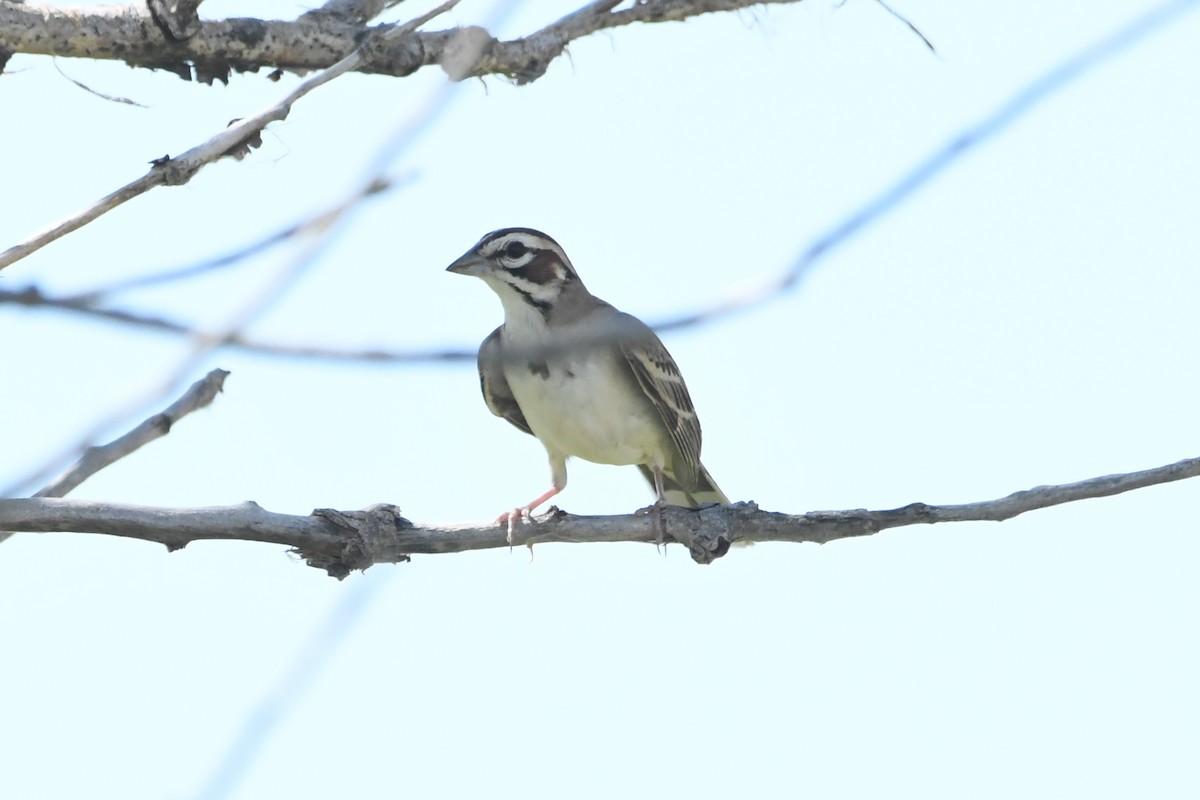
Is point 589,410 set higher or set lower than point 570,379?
lower

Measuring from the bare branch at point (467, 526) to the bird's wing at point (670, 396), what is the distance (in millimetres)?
2075

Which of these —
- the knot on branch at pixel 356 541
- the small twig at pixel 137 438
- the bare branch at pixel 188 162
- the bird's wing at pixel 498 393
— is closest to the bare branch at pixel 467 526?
the knot on branch at pixel 356 541

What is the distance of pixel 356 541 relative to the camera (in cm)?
559

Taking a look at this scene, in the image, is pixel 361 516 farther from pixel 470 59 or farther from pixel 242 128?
pixel 470 59

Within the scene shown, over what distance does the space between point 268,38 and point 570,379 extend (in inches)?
118

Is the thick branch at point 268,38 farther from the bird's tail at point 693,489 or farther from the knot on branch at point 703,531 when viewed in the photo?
the bird's tail at point 693,489

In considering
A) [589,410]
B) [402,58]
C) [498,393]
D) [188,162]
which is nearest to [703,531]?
[589,410]

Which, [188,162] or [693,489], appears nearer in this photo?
[188,162]

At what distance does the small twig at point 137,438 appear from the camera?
5613 mm

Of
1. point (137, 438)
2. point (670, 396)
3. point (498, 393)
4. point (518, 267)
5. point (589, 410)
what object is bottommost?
point (137, 438)

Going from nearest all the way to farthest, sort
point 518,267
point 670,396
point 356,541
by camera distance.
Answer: point 356,541
point 518,267
point 670,396

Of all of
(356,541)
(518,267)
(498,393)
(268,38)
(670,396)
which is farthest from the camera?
(498,393)

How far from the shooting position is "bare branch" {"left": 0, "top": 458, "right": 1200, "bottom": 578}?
16.0 feet

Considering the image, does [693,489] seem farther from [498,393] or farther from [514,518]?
[514,518]
